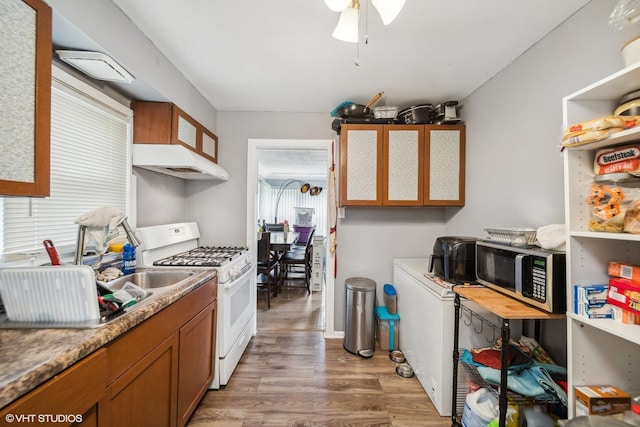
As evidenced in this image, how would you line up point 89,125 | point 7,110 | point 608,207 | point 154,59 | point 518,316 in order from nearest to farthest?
point 7,110 < point 608,207 < point 518,316 < point 89,125 < point 154,59

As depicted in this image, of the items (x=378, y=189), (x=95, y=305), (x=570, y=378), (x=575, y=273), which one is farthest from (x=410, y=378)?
(x=95, y=305)

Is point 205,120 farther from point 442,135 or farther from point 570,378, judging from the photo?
point 570,378

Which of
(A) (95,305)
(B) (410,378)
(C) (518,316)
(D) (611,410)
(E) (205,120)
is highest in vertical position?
(E) (205,120)

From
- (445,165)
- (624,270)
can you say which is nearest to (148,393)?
(624,270)

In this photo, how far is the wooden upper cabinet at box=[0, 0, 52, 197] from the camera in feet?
2.60

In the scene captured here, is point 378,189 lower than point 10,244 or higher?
higher

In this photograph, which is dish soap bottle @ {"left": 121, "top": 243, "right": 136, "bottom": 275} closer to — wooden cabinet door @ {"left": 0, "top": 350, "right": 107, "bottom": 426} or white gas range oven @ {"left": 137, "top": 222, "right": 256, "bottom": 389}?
white gas range oven @ {"left": 137, "top": 222, "right": 256, "bottom": 389}

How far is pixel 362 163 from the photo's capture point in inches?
88.4

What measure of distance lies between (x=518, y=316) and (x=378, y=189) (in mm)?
1409

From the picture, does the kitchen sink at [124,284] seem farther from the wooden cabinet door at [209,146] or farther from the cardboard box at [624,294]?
the cardboard box at [624,294]

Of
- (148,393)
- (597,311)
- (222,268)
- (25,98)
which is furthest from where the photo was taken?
(222,268)

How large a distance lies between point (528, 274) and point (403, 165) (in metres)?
1.34

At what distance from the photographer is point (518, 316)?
1065 millimetres
